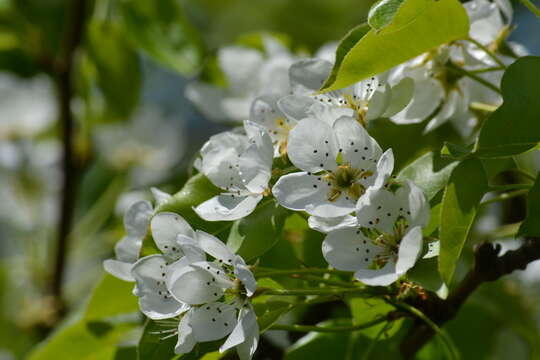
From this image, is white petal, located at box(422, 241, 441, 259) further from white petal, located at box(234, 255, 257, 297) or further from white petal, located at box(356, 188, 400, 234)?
white petal, located at box(234, 255, 257, 297)

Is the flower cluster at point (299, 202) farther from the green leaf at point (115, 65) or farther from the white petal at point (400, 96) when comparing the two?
the green leaf at point (115, 65)

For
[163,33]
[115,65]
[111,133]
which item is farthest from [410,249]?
[111,133]

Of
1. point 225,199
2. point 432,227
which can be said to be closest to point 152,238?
point 225,199

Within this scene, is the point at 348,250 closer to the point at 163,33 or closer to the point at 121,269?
the point at 121,269

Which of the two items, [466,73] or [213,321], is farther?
[466,73]

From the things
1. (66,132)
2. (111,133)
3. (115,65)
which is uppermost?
(115,65)

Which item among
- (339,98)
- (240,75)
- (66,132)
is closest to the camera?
(339,98)

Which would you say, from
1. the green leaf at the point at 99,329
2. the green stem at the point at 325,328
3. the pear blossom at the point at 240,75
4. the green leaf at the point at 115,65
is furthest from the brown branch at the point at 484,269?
the green leaf at the point at 115,65
